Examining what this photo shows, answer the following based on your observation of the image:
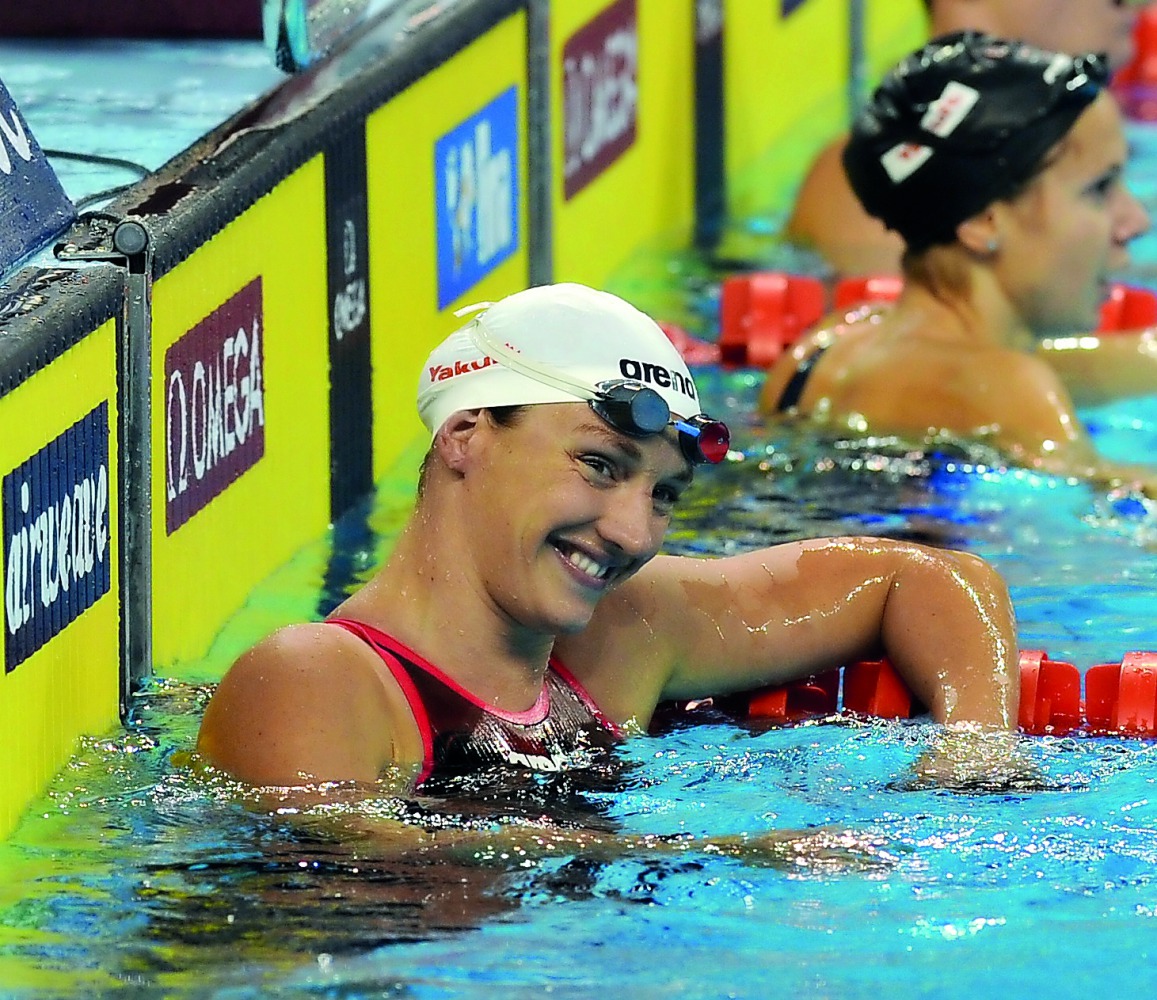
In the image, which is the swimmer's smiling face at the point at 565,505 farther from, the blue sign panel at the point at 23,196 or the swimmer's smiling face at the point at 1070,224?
the swimmer's smiling face at the point at 1070,224

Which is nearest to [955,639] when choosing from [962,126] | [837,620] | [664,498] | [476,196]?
[837,620]

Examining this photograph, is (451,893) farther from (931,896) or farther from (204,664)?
(204,664)

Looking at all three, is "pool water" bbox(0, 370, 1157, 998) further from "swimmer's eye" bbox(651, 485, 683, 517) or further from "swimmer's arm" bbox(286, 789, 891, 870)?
"swimmer's eye" bbox(651, 485, 683, 517)

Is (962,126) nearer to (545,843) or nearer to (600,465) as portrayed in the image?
(600,465)

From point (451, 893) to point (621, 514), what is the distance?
50 centimetres

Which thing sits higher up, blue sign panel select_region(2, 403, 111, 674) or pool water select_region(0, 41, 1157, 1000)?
blue sign panel select_region(2, 403, 111, 674)

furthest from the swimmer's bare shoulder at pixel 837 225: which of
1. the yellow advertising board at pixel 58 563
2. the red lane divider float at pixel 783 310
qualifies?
the yellow advertising board at pixel 58 563

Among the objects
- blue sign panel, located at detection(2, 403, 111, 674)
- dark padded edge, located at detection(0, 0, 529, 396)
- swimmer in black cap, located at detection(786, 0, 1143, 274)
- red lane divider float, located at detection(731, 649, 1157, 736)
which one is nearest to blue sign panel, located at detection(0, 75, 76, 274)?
dark padded edge, located at detection(0, 0, 529, 396)

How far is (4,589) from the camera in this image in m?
3.17

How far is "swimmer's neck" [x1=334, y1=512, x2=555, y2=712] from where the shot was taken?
10.3ft

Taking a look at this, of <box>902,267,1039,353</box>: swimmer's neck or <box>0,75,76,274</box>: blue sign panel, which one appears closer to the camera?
<box>0,75,76,274</box>: blue sign panel

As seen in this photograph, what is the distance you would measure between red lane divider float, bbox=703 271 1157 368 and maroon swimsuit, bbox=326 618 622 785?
274cm

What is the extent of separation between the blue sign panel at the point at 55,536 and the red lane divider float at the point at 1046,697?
0.96 metres

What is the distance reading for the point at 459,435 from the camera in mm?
3123
